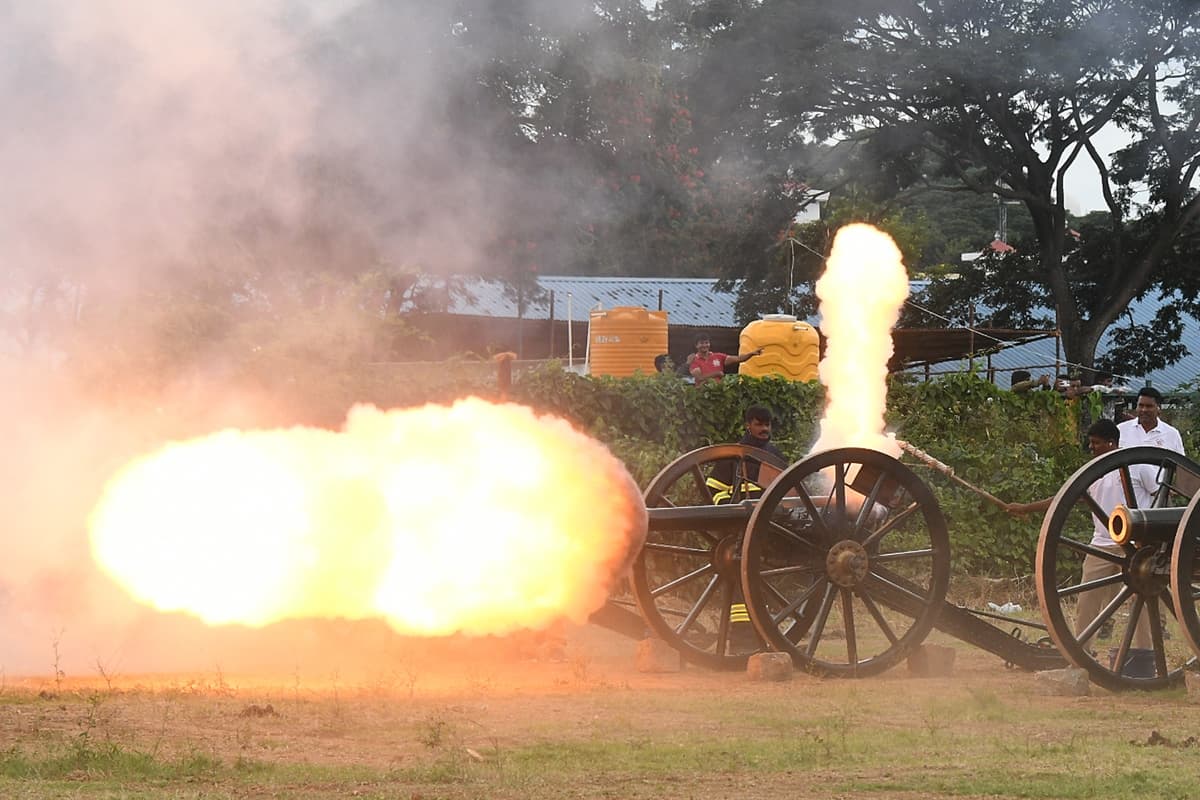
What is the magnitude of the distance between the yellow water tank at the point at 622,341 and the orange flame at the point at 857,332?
599cm

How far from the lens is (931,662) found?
10852 millimetres

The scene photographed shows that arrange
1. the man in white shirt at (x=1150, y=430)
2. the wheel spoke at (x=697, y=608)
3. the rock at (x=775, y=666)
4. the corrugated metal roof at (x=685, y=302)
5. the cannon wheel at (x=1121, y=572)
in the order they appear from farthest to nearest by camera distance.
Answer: the corrugated metal roof at (x=685, y=302) → the man in white shirt at (x=1150, y=430) → the wheel spoke at (x=697, y=608) → the rock at (x=775, y=666) → the cannon wheel at (x=1121, y=572)

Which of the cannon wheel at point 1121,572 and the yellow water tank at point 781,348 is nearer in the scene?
the cannon wheel at point 1121,572

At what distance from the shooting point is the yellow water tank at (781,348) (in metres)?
17.5

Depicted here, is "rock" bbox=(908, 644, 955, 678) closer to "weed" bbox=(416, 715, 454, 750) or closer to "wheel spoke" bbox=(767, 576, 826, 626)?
"wheel spoke" bbox=(767, 576, 826, 626)

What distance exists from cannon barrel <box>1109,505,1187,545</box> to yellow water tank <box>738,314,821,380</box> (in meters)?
7.74

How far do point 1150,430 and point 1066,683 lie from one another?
109 inches

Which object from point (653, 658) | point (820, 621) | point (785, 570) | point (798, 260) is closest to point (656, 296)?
point (798, 260)

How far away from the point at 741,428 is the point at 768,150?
10460 millimetres

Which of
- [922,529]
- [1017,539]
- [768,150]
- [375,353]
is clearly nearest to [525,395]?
[375,353]

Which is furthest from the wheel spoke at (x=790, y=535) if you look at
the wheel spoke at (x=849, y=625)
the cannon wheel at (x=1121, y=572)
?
the cannon wheel at (x=1121, y=572)

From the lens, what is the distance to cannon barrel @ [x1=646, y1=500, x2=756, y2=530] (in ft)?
34.4

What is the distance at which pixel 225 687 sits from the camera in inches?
367

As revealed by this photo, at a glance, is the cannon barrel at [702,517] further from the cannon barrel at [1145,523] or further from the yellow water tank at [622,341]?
the yellow water tank at [622,341]
